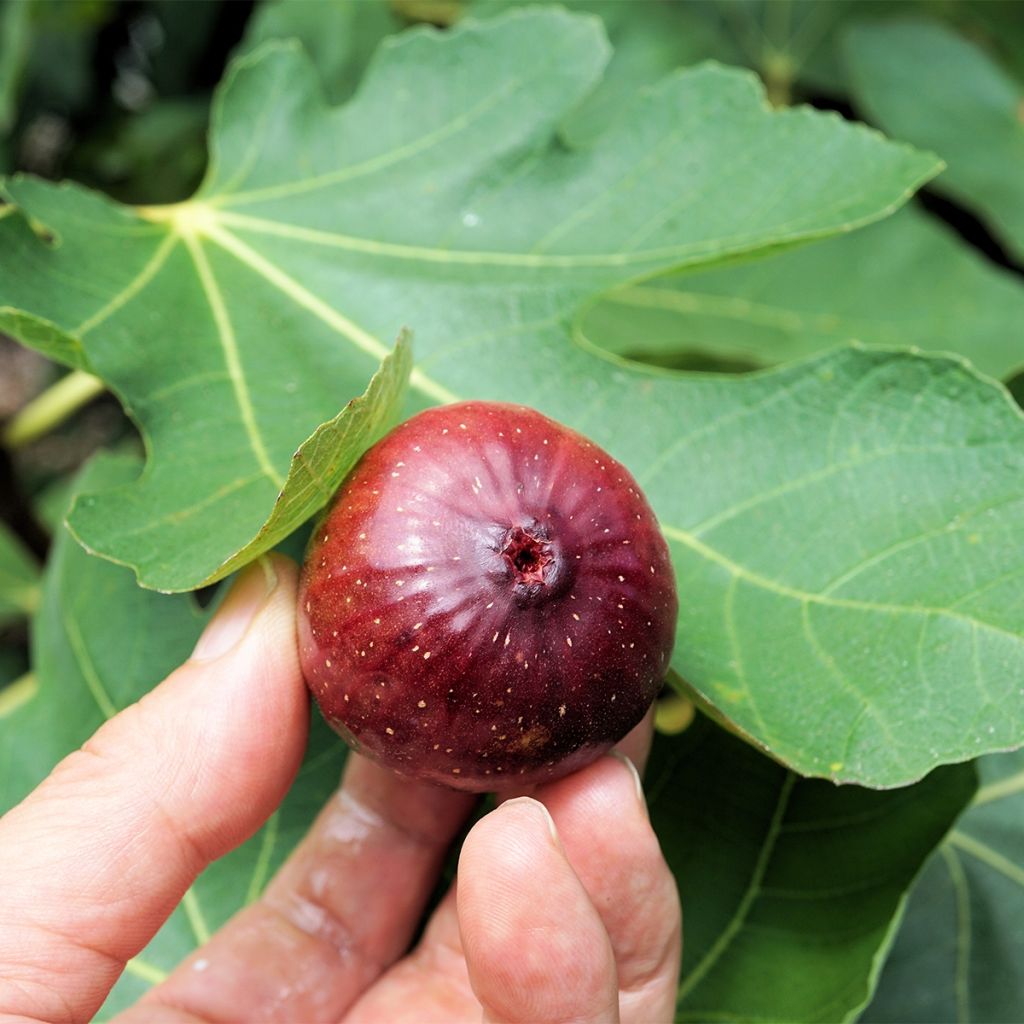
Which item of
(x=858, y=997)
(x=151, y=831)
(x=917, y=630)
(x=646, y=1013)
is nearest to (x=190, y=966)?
(x=151, y=831)

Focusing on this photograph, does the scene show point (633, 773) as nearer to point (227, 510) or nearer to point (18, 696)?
point (227, 510)

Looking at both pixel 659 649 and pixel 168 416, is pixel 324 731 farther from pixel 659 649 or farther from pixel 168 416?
pixel 659 649

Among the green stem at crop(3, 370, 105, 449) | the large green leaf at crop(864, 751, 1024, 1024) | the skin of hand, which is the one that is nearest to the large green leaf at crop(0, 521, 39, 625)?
the green stem at crop(3, 370, 105, 449)

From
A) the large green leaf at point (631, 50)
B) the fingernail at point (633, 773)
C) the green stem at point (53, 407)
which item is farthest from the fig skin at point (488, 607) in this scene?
the large green leaf at point (631, 50)

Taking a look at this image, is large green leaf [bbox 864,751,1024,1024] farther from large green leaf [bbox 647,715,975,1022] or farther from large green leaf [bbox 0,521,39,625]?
large green leaf [bbox 0,521,39,625]

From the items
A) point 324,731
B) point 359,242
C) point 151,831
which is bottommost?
point 324,731

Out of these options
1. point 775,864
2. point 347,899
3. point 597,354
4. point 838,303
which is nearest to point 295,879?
point 347,899

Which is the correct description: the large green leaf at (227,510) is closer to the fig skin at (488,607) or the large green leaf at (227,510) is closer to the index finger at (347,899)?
the fig skin at (488,607)
